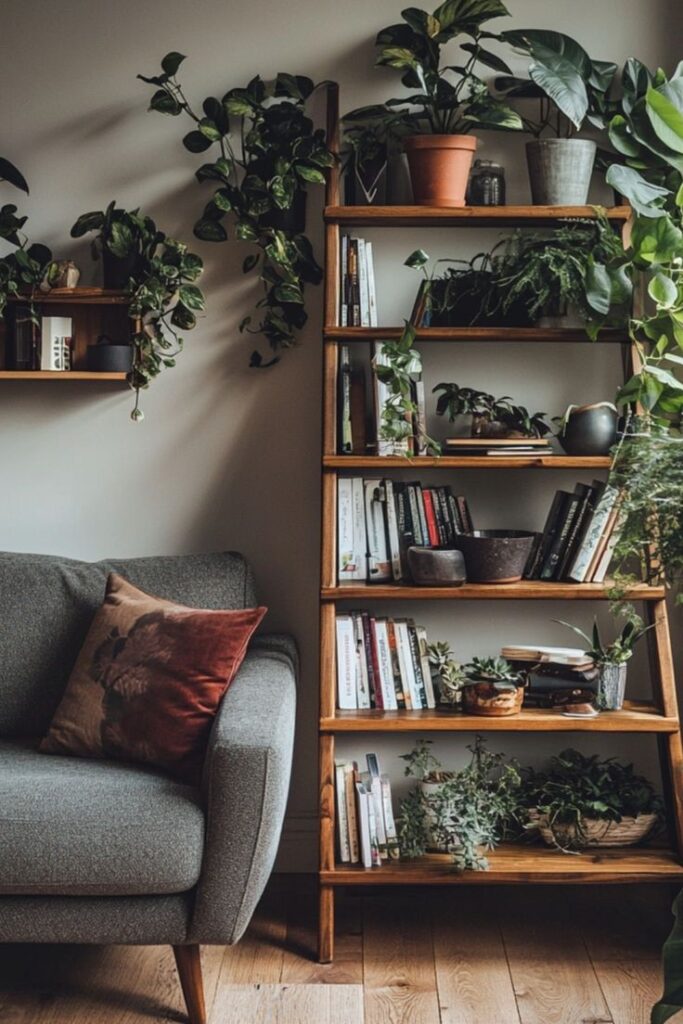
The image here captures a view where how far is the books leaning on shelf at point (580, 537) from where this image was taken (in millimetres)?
2779

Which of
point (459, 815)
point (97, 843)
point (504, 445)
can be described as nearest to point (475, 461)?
point (504, 445)

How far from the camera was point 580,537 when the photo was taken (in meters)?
2.81

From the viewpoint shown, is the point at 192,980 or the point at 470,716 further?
the point at 470,716

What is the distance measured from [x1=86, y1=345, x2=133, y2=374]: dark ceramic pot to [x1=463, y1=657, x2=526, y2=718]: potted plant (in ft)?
3.85

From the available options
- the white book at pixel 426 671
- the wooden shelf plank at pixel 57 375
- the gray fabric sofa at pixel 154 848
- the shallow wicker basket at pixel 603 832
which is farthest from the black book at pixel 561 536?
the wooden shelf plank at pixel 57 375

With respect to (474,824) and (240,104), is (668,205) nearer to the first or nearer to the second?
(240,104)

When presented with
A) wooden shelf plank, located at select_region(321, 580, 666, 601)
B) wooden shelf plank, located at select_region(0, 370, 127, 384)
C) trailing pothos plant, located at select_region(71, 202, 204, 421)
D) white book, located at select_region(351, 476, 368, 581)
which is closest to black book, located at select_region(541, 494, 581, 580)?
wooden shelf plank, located at select_region(321, 580, 666, 601)

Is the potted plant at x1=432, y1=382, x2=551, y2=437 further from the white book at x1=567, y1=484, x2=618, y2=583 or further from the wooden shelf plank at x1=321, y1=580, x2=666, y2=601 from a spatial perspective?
the wooden shelf plank at x1=321, y1=580, x2=666, y2=601

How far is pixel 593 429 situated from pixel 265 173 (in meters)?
1.07

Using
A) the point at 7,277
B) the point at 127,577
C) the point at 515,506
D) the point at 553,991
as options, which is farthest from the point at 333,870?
the point at 7,277

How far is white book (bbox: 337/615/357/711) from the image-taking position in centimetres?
280

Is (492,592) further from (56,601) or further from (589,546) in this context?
(56,601)

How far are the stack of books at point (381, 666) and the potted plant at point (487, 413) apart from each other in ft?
1.74

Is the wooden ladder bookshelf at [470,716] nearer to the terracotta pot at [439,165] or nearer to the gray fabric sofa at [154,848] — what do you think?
the terracotta pot at [439,165]
